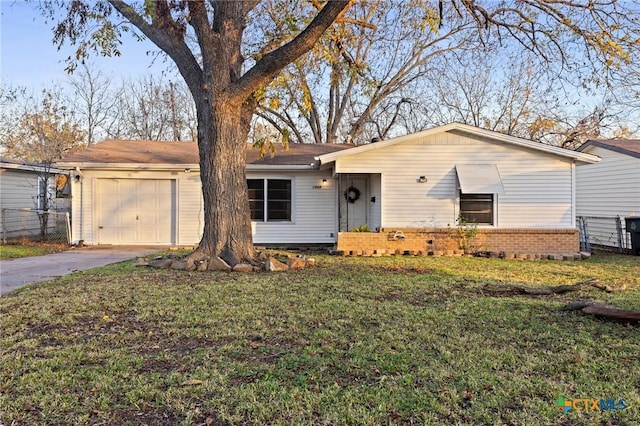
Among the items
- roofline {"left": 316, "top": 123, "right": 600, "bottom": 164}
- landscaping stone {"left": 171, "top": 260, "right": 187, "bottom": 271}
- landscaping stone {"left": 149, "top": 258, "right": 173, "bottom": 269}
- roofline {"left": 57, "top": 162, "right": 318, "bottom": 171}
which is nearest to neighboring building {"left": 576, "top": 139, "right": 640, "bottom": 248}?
roofline {"left": 316, "top": 123, "right": 600, "bottom": 164}

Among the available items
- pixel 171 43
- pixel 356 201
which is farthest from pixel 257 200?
pixel 171 43

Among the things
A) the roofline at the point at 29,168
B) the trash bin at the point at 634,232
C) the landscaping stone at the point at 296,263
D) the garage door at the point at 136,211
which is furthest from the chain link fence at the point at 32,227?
the trash bin at the point at 634,232

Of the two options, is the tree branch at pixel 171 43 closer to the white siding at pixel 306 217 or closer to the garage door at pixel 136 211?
the white siding at pixel 306 217

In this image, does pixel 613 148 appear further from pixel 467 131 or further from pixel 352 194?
pixel 352 194

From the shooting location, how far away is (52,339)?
4.06 metres

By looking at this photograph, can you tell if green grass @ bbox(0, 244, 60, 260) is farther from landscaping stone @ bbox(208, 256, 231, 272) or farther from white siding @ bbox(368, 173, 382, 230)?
white siding @ bbox(368, 173, 382, 230)

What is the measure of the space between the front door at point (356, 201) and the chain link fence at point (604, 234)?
6.92 m

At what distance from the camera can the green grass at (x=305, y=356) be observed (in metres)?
2.63

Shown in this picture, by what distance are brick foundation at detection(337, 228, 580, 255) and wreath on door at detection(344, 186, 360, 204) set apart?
2.54m

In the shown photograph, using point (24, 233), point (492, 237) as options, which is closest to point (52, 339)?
point (492, 237)

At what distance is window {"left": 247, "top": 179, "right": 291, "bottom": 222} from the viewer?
1360cm

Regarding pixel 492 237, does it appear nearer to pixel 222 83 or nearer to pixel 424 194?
pixel 424 194

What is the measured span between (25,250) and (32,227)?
6342 mm

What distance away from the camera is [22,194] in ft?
56.1
